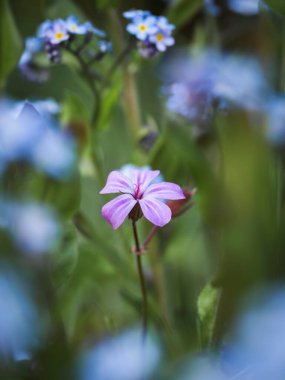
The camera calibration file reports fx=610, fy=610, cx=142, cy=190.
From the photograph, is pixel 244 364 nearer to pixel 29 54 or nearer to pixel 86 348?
pixel 86 348

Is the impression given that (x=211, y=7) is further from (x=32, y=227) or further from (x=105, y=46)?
(x=32, y=227)

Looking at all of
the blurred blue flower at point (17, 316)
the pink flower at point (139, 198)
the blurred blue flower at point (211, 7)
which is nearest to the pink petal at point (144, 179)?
the pink flower at point (139, 198)

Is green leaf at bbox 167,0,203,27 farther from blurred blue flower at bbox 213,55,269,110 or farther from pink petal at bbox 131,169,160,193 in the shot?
pink petal at bbox 131,169,160,193

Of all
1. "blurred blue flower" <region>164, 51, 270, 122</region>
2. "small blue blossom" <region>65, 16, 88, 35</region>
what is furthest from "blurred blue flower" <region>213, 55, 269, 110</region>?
"small blue blossom" <region>65, 16, 88, 35</region>

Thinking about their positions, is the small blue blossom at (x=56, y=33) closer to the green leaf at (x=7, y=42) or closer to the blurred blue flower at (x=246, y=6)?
the green leaf at (x=7, y=42)

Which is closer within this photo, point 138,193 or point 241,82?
point 138,193

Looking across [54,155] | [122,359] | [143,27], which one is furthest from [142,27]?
[122,359]

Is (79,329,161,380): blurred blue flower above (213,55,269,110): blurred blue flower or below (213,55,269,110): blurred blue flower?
below
